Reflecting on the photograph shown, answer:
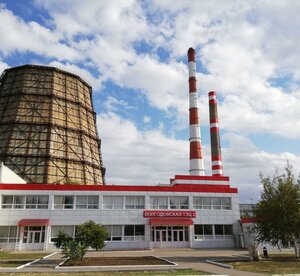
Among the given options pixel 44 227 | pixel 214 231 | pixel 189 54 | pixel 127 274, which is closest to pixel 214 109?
pixel 189 54

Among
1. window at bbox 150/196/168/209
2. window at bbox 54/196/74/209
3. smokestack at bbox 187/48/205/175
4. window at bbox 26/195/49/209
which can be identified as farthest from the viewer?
smokestack at bbox 187/48/205/175

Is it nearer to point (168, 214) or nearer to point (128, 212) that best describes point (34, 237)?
point (128, 212)

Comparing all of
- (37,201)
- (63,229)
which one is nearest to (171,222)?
(63,229)

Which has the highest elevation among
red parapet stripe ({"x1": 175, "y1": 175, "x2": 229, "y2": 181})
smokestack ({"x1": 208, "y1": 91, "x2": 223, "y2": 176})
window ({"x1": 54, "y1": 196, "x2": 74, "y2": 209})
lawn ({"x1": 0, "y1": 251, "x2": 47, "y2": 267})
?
smokestack ({"x1": 208, "y1": 91, "x2": 223, "y2": 176})

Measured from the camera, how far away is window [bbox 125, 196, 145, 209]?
40000mm

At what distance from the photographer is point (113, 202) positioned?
39812 mm

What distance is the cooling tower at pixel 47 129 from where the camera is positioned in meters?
59.7

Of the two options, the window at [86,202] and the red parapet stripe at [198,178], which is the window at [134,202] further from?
the red parapet stripe at [198,178]

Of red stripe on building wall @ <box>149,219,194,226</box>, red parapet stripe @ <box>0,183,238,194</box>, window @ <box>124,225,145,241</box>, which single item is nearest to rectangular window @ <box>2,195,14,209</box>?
red parapet stripe @ <box>0,183,238,194</box>

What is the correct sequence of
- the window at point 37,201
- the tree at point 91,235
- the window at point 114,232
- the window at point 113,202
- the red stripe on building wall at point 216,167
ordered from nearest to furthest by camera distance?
the tree at point 91,235 → the window at point 37,201 → the window at point 114,232 → the window at point 113,202 → the red stripe on building wall at point 216,167

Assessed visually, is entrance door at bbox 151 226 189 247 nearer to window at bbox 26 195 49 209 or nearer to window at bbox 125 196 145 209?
window at bbox 125 196 145 209

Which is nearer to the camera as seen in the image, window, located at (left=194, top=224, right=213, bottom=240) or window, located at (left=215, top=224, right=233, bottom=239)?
window, located at (left=194, top=224, right=213, bottom=240)

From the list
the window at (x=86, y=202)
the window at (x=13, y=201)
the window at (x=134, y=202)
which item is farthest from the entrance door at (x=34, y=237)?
the window at (x=134, y=202)

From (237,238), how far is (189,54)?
35.3 m
